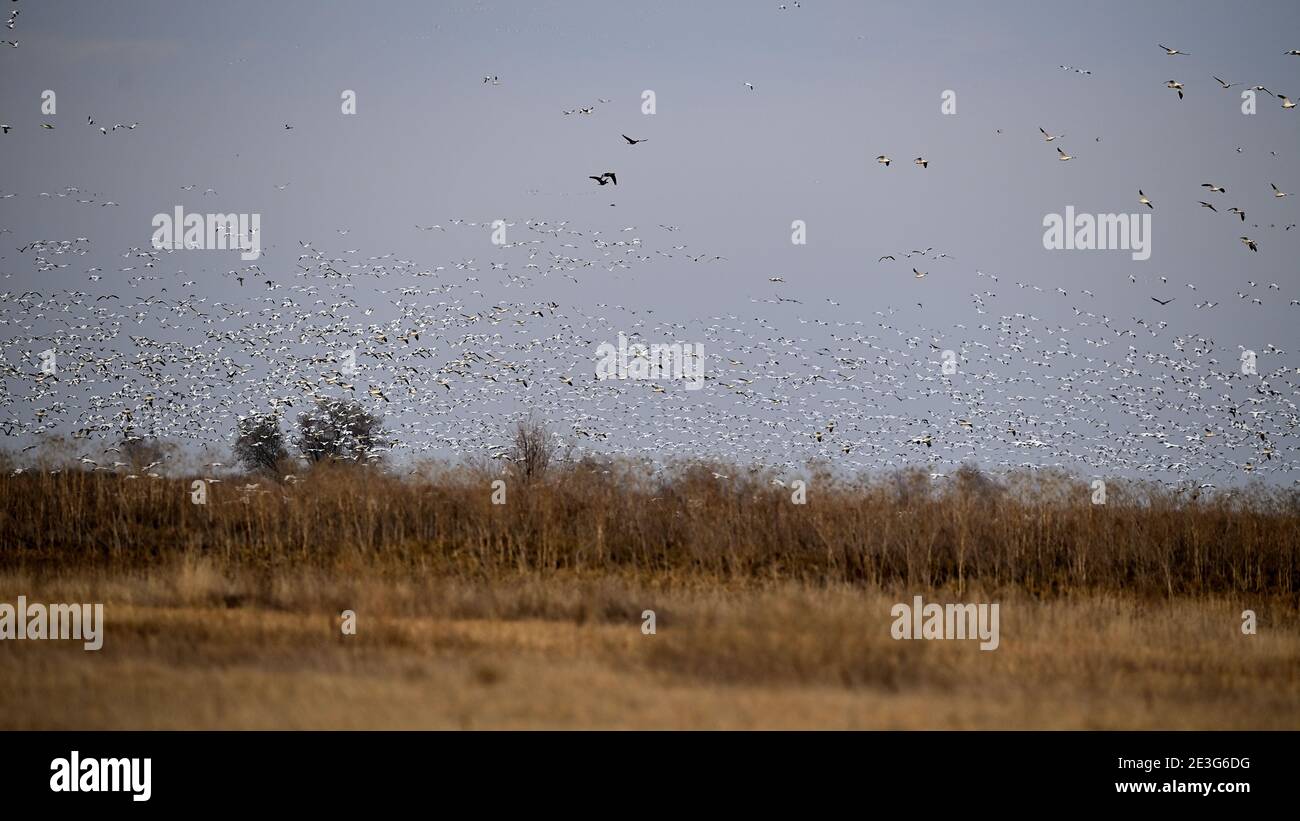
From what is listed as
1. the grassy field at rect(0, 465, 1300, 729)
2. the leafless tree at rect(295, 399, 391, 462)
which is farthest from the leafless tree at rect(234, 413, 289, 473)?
the grassy field at rect(0, 465, 1300, 729)

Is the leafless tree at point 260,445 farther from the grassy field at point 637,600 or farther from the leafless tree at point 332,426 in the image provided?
the grassy field at point 637,600

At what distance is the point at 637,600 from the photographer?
21.1m

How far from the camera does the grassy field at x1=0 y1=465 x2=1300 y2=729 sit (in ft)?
42.9

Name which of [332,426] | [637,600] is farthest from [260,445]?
[637,600]

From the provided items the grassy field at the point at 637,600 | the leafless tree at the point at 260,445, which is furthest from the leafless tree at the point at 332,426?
the grassy field at the point at 637,600

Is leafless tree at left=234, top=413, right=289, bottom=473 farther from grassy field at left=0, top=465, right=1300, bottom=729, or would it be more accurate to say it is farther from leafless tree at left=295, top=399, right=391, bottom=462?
grassy field at left=0, top=465, right=1300, bottom=729

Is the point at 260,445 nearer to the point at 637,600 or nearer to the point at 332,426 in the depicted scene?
the point at 332,426

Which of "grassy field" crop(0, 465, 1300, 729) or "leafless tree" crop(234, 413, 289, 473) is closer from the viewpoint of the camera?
"grassy field" crop(0, 465, 1300, 729)

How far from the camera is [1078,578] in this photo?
2580 centimetres

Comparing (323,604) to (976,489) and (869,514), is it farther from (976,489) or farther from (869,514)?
(976,489)

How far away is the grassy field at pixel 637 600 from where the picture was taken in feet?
42.9
